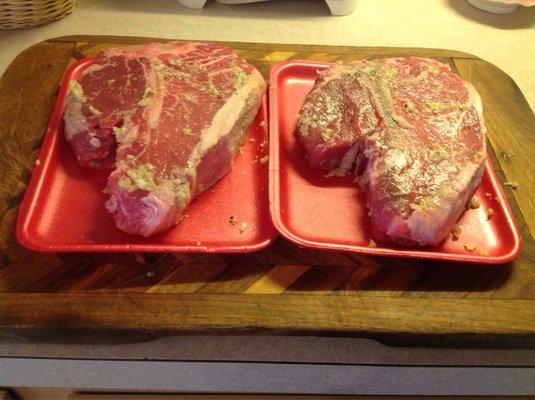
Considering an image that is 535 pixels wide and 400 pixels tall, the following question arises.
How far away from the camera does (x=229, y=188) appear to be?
1111 mm

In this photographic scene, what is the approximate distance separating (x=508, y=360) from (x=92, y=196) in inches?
36.0

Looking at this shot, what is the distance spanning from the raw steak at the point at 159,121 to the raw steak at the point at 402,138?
0.61 feet

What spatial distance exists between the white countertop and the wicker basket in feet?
0.08

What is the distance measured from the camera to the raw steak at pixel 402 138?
993 mm

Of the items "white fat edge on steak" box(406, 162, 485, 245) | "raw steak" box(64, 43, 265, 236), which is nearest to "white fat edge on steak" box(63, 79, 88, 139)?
"raw steak" box(64, 43, 265, 236)

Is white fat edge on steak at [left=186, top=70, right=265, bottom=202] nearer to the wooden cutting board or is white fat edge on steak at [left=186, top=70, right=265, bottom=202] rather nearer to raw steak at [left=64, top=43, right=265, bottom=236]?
raw steak at [left=64, top=43, right=265, bottom=236]

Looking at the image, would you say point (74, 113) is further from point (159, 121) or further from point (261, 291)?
point (261, 291)

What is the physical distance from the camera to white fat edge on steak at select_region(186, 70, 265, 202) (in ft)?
3.36

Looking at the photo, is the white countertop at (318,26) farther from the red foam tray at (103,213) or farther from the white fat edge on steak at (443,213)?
the white fat edge on steak at (443,213)

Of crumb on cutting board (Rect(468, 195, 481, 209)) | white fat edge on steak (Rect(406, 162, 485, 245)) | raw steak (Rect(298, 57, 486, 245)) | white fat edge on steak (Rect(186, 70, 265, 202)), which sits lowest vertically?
crumb on cutting board (Rect(468, 195, 481, 209))

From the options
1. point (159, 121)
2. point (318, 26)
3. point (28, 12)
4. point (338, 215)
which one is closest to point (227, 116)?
point (159, 121)

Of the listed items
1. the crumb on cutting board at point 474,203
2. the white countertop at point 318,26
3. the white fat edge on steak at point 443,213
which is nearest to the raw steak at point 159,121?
the white countertop at point 318,26

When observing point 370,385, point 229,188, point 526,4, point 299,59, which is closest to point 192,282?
point 229,188

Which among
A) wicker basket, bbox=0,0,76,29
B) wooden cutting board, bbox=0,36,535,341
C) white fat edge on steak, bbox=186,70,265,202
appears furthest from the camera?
wicker basket, bbox=0,0,76,29
